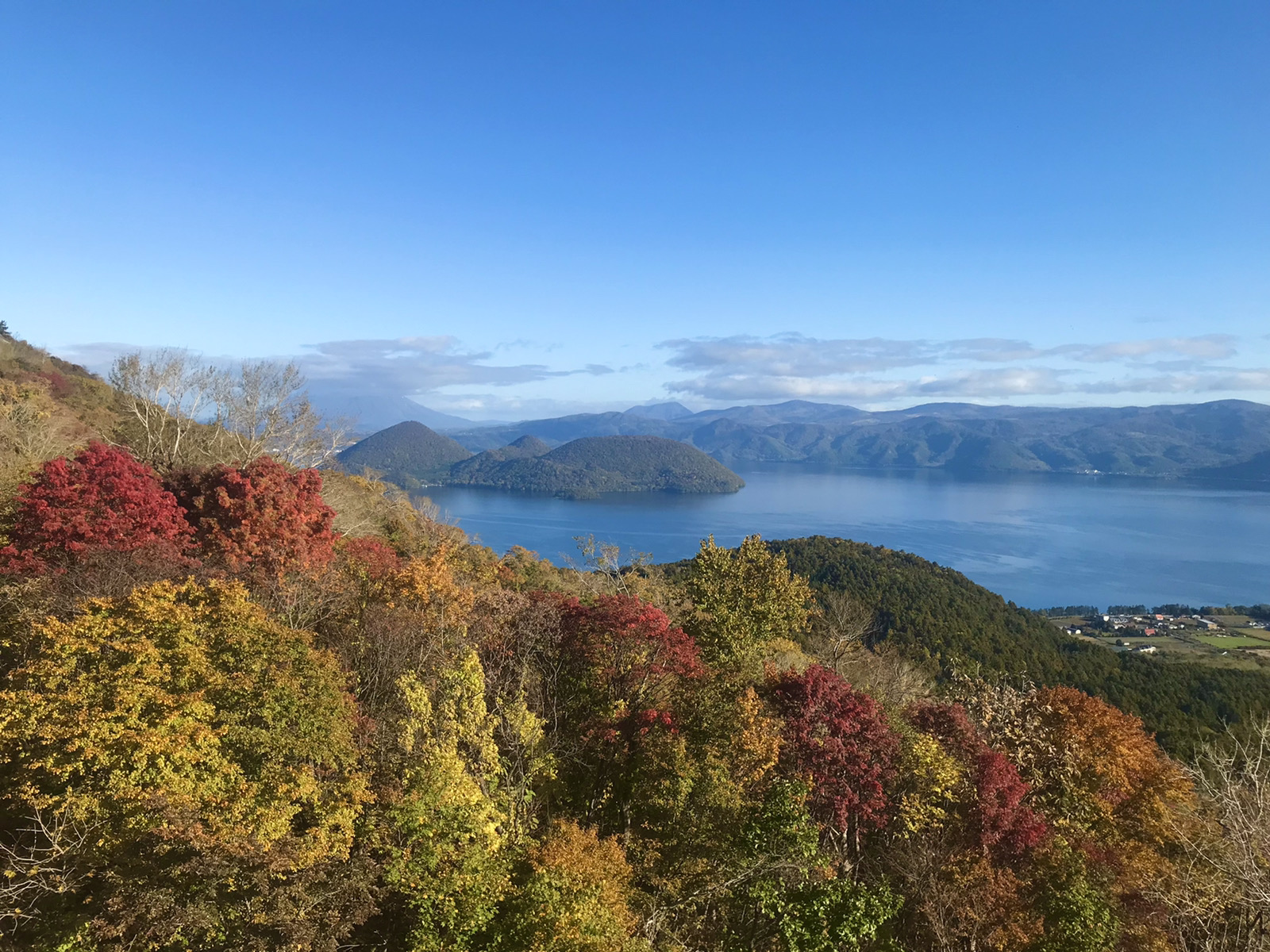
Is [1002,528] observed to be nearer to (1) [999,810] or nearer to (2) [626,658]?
(1) [999,810]

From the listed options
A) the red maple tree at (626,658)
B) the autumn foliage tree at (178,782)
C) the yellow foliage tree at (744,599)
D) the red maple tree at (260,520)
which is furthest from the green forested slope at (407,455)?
the autumn foliage tree at (178,782)

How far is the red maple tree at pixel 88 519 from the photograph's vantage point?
1417 cm

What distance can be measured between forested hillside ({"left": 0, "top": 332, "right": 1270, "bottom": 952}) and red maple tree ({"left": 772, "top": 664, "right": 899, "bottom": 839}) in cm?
6

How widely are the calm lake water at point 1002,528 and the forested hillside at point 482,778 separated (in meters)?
53.6

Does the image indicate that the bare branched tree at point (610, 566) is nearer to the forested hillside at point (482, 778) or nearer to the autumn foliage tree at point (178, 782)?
the forested hillside at point (482, 778)

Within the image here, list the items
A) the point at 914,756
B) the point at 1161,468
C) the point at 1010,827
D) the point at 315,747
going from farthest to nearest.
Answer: the point at 1161,468
the point at 914,756
the point at 1010,827
the point at 315,747

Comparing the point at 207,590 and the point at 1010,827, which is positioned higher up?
the point at 207,590

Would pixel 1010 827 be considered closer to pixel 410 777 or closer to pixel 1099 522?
pixel 410 777

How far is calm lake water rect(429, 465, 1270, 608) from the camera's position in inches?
3034

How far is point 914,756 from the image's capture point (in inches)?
501

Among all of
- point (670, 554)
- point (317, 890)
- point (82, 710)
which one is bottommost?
point (670, 554)

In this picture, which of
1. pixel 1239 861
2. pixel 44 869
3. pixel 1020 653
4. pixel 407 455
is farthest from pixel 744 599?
pixel 407 455

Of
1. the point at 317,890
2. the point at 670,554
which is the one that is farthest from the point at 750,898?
the point at 670,554

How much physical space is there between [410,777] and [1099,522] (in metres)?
134
